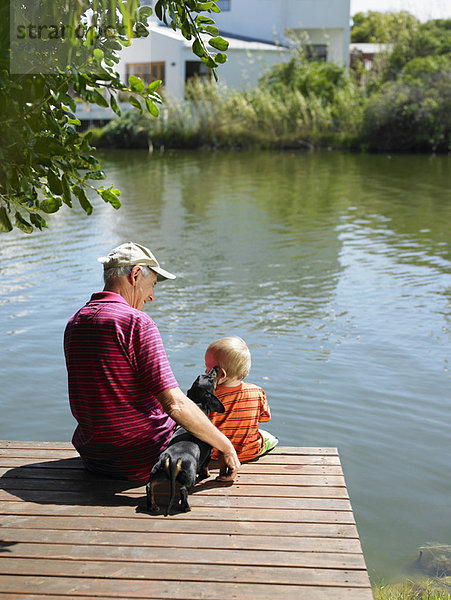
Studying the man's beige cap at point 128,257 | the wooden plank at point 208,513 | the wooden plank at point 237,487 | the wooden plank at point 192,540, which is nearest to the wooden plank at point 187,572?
the wooden plank at point 192,540

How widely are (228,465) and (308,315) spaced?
17.5 ft

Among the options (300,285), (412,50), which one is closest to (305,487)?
(300,285)

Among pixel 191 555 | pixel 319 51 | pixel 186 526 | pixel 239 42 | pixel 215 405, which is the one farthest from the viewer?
pixel 319 51

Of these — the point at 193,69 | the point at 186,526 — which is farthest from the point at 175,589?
the point at 193,69

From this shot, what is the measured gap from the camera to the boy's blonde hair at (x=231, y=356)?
12.6ft

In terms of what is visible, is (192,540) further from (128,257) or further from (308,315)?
(308,315)

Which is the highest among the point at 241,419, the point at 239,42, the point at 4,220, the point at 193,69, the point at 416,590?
the point at 239,42

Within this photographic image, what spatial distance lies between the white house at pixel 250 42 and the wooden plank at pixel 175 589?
116 ft

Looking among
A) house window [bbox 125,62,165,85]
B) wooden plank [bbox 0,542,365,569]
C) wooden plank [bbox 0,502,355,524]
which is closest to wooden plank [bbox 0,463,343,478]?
wooden plank [bbox 0,502,355,524]

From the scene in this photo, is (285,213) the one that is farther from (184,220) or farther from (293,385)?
(293,385)

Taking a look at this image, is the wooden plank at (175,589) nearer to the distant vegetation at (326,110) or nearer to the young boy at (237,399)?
the young boy at (237,399)

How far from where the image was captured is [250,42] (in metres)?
42.0

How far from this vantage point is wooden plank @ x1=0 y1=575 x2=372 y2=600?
105 inches

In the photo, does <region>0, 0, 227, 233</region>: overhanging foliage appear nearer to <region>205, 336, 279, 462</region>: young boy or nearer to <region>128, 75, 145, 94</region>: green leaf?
<region>128, 75, 145, 94</region>: green leaf
